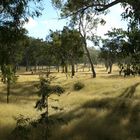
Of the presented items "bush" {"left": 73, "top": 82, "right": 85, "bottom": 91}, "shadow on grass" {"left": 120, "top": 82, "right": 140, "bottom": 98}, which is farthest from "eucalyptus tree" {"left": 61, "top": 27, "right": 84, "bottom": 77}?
"shadow on grass" {"left": 120, "top": 82, "right": 140, "bottom": 98}

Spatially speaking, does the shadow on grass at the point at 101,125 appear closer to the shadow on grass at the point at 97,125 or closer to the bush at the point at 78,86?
the shadow on grass at the point at 97,125

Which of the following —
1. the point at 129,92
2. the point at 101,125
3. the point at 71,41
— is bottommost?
the point at 129,92

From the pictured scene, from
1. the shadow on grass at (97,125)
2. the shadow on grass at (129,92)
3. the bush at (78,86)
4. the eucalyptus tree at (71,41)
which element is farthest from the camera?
the eucalyptus tree at (71,41)

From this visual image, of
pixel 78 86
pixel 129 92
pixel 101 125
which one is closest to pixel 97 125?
pixel 101 125

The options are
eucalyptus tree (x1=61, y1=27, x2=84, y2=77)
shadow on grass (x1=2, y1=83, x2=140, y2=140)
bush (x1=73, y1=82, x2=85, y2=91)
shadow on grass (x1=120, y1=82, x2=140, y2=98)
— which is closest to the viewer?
Result: shadow on grass (x1=2, y1=83, x2=140, y2=140)

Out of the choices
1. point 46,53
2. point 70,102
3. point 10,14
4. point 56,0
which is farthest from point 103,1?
point 46,53

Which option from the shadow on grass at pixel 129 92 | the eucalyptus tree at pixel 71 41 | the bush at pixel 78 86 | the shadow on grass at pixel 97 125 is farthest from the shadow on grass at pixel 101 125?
the eucalyptus tree at pixel 71 41

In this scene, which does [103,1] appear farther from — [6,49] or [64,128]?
[64,128]

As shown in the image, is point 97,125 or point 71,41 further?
point 71,41

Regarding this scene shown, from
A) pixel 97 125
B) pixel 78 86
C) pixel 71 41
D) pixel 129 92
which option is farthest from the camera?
pixel 71 41

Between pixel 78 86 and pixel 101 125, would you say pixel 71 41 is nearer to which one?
pixel 78 86

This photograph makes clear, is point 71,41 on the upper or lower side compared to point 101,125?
upper

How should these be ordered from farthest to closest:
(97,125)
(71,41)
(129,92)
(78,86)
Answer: (71,41) → (78,86) → (129,92) → (97,125)

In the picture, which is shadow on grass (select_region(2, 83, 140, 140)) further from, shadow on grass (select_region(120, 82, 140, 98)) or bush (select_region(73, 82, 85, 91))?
bush (select_region(73, 82, 85, 91))
